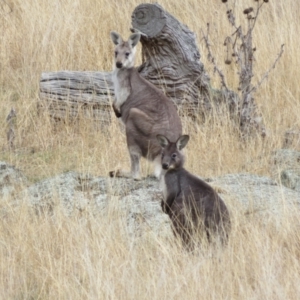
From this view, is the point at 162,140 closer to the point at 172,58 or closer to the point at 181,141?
the point at 181,141

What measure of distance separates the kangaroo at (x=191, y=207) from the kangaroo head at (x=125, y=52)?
235cm

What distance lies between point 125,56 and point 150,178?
1.50m

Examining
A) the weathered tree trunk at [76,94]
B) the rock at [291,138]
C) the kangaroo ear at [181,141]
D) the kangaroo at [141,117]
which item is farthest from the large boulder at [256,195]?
the weathered tree trunk at [76,94]

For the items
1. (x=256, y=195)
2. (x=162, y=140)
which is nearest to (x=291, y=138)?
(x=256, y=195)

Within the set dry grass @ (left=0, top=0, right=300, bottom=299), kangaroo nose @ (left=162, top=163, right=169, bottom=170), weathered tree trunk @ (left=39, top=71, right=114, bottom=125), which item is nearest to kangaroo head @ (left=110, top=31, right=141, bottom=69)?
dry grass @ (left=0, top=0, right=300, bottom=299)

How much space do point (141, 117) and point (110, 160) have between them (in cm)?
100

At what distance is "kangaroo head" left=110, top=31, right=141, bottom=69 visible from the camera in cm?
904

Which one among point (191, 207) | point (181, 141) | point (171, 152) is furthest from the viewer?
point (181, 141)

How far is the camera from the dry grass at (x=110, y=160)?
5698 mm

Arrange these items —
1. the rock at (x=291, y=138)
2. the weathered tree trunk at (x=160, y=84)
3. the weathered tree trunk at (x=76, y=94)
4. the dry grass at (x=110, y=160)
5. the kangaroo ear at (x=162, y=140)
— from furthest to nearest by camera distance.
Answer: the weathered tree trunk at (x=76, y=94), the weathered tree trunk at (x=160, y=84), the rock at (x=291, y=138), the kangaroo ear at (x=162, y=140), the dry grass at (x=110, y=160)

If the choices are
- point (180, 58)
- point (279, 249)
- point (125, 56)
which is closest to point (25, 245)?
point (279, 249)

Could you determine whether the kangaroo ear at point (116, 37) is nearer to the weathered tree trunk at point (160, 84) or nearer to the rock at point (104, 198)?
the weathered tree trunk at point (160, 84)

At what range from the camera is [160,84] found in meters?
10.3

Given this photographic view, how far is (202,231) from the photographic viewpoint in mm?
6309
